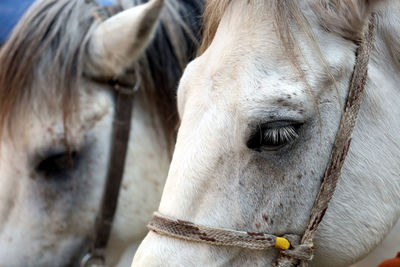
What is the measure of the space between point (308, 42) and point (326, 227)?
45 centimetres

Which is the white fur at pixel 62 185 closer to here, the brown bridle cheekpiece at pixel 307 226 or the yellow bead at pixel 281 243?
the brown bridle cheekpiece at pixel 307 226

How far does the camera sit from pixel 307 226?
1093 millimetres

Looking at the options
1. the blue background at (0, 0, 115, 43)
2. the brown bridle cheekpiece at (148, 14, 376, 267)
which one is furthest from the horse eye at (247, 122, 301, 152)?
the blue background at (0, 0, 115, 43)

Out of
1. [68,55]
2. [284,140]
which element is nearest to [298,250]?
[284,140]

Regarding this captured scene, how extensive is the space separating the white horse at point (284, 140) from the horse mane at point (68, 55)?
906 millimetres

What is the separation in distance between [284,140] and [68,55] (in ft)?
4.03

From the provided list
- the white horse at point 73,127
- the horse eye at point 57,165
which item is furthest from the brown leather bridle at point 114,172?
the horse eye at point 57,165

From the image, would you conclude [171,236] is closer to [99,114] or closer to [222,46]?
[222,46]

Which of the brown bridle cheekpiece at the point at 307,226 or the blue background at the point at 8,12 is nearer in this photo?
the brown bridle cheekpiece at the point at 307,226

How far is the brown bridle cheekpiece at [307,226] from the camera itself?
3.44 ft

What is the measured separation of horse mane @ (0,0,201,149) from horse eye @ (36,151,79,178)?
157 mm

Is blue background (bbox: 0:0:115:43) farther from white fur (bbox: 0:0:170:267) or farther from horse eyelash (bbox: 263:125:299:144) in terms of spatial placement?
horse eyelash (bbox: 263:125:299:144)

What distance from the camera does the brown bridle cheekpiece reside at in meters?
1.05

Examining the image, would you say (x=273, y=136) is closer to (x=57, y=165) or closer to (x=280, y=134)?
(x=280, y=134)
